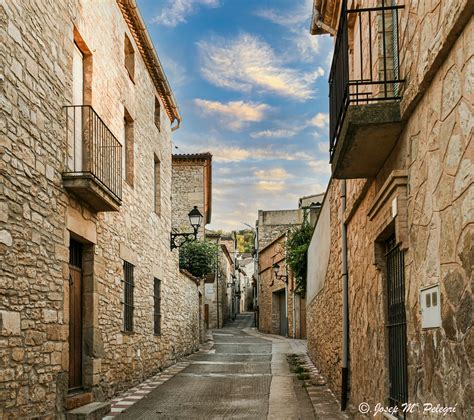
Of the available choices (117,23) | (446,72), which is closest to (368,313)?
(446,72)

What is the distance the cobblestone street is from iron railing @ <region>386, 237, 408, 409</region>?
319 centimetres

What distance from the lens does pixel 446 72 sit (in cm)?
375

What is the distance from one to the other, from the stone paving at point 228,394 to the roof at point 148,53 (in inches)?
275

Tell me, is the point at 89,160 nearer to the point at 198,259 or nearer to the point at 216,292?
the point at 198,259

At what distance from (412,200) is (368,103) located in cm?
176

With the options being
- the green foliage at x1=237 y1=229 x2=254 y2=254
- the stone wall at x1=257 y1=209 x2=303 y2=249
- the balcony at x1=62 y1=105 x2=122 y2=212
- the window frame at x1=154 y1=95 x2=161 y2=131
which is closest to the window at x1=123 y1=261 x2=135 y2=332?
the balcony at x1=62 y1=105 x2=122 y2=212

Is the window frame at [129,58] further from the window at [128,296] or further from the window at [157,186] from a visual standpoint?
the window at [128,296]

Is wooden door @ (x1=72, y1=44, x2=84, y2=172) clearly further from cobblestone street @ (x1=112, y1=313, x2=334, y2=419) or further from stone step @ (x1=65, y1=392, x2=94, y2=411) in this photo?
cobblestone street @ (x1=112, y1=313, x2=334, y2=419)

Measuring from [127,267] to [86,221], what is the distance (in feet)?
10.7

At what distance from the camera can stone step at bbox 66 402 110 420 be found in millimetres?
8039

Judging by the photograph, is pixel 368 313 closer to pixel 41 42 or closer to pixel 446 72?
pixel 446 72

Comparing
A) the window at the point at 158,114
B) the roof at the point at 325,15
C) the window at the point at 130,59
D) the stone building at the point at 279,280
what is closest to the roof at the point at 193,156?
the stone building at the point at 279,280

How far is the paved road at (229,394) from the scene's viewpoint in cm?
931

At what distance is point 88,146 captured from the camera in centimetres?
902
